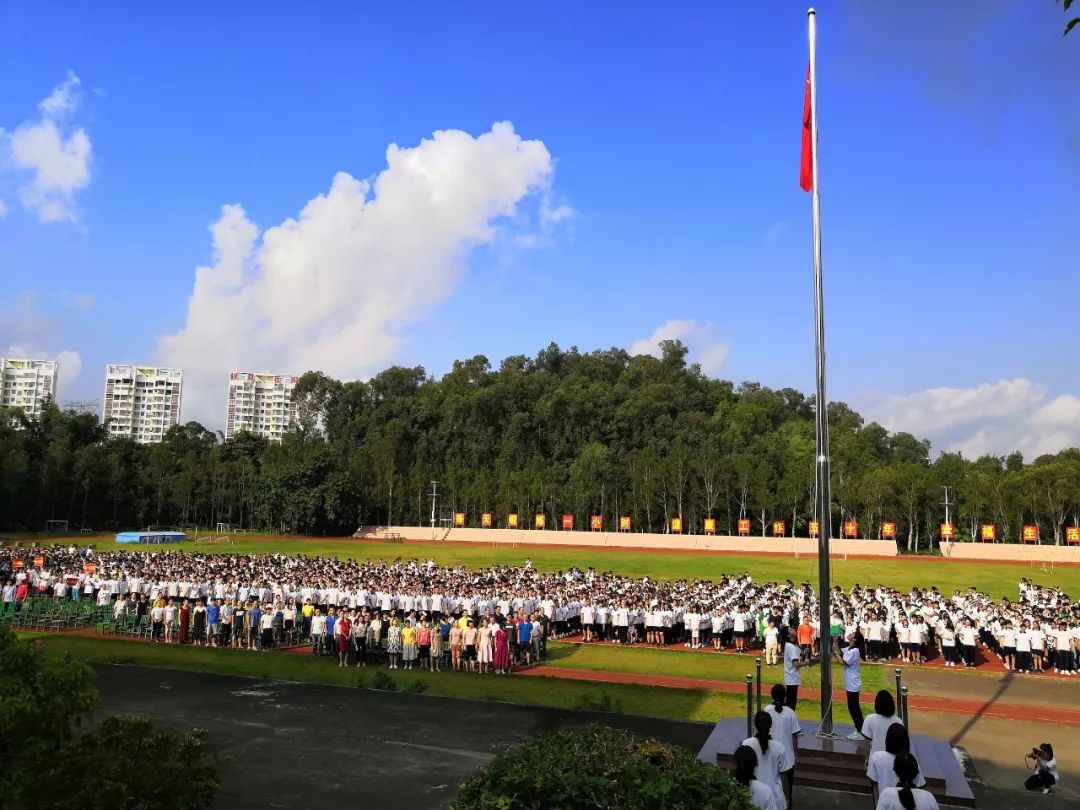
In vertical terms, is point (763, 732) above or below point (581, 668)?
above

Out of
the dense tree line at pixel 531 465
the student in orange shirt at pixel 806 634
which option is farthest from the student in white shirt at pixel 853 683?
the dense tree line at pixel 531 465

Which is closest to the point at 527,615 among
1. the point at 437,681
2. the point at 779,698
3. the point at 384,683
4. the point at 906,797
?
the point at 437,681

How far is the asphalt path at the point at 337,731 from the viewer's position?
401 inches

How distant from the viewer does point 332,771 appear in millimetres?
10906

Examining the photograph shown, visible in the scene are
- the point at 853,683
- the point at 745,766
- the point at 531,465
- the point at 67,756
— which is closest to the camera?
the point at 67,756

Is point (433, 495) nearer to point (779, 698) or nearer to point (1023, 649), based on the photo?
point (1023, 649)

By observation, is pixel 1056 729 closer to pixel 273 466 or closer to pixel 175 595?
pixel 175 595

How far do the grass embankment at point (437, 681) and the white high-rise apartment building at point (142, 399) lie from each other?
17884 centimetres

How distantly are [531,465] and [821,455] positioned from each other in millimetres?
70305

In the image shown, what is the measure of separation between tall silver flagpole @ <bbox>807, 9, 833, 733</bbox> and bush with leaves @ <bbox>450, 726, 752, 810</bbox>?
6.26m

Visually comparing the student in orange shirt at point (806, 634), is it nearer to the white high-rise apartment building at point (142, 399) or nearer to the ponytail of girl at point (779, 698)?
the ponytail of girl at point (779, 698)

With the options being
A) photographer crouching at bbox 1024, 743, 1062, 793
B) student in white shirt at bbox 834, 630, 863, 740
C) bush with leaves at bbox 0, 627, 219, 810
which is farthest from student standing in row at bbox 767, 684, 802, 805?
bush with leaves at bbox 0, 627, 219, 810

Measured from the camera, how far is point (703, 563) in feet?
155

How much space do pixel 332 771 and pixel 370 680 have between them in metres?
6.66
